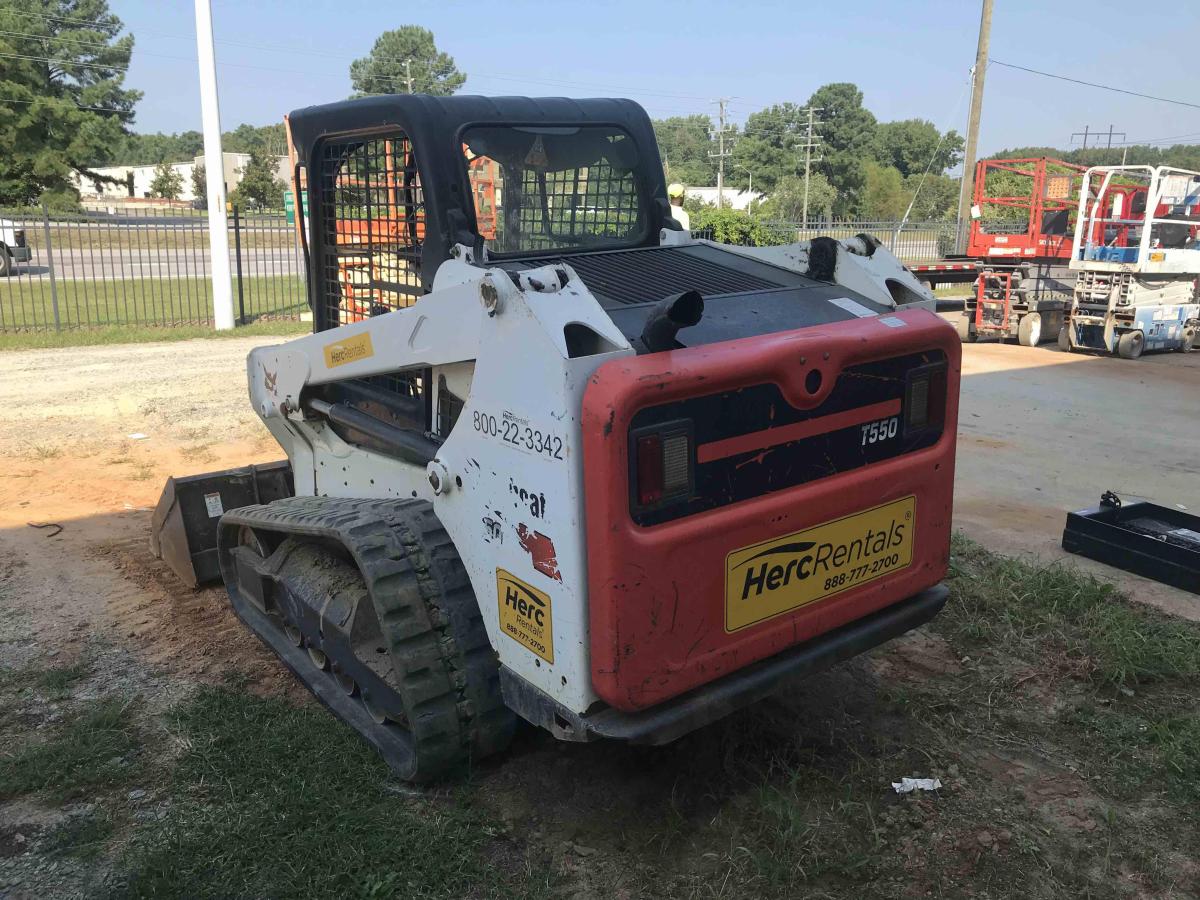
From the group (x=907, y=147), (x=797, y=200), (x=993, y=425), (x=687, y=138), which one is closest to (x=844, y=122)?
(x=907, y=147)

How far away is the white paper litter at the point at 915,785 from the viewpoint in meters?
3.14

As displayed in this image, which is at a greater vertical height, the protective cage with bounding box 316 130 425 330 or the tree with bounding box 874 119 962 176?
the tree with bounding box 874 119 962 176

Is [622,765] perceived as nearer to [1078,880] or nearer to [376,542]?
[376,542]

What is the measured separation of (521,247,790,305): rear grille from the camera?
10.3 ft

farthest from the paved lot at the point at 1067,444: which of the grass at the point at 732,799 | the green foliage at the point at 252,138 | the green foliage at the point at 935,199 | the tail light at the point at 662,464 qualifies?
the green foliage at the point at 252,138

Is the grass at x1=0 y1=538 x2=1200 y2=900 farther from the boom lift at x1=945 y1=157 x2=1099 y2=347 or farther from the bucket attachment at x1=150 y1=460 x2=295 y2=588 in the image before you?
the boom lift at x1=945 y1=157 x2=1099 y2=347

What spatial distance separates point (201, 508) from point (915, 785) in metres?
3.61

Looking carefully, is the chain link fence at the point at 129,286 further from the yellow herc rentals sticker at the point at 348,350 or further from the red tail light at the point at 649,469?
the red tail light at the point at 649,469

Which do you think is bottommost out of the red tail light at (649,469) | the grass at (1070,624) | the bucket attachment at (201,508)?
the grass at (1070,624)

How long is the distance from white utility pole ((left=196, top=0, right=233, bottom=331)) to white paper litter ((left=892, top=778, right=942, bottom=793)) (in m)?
12.0

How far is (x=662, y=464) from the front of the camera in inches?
95.8

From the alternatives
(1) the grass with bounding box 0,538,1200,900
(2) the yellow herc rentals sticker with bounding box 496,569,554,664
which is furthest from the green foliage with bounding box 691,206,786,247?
(2) the yellow herc rentals sticker with bounding box 496,569,554,664

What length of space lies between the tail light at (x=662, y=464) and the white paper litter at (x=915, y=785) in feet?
4.59

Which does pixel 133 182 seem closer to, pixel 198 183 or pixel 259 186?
pixel 198 183
